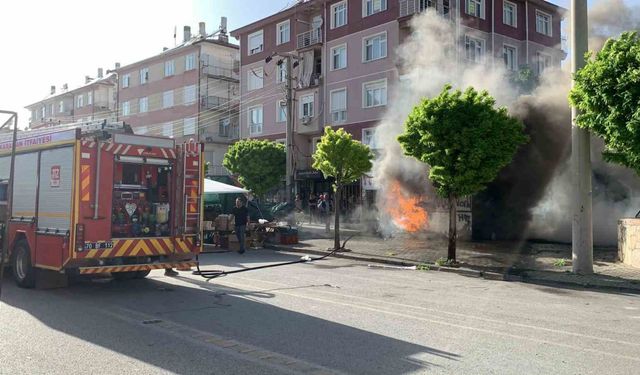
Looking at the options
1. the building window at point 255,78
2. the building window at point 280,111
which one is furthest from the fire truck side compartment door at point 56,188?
the building window at point 255,78

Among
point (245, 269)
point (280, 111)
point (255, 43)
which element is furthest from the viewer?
point (255, 43)

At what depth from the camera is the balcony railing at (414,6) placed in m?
27.8

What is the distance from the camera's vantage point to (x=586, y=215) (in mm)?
11703

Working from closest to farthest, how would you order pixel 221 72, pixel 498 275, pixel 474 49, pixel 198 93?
pixel 498 275 → pixel 474 49 → pixel 198 93 → pixel 221 72

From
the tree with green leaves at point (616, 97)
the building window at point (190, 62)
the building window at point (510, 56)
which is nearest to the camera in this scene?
the tree with green leaves at point (616, 97)

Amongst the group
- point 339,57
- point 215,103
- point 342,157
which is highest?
point 339,57

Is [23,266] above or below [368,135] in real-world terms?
below

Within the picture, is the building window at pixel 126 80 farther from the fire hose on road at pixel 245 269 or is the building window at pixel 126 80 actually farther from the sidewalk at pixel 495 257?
the fire hose on road at pixel 245 269

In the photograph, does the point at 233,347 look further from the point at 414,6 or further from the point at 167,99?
the point at 167,99

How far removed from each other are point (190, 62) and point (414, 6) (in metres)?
22.3

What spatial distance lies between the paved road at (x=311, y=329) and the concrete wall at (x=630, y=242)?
3363 mm

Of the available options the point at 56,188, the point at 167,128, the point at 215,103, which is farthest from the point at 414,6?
the point at 167,128

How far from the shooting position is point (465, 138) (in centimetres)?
1285

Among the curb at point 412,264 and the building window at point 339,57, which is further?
the building window at point 339,57
